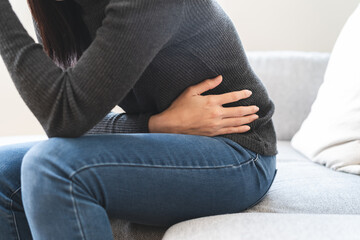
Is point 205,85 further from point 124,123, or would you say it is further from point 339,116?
point 339,116

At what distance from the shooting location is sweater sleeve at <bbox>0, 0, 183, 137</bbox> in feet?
2.47

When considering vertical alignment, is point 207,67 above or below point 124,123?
above

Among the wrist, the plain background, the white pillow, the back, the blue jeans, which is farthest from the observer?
the plain background

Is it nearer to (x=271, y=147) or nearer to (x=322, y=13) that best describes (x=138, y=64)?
(x=271, y=147)

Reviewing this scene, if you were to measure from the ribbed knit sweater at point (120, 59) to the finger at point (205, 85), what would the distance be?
0.01 meters

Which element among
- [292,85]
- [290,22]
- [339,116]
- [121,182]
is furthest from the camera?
[290,22]

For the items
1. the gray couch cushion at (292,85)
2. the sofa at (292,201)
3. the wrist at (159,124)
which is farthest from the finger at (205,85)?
the gray couch cushion at (292,85)

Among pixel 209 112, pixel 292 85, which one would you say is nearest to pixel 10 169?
pixel 209 112

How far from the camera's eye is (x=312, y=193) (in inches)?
39.1

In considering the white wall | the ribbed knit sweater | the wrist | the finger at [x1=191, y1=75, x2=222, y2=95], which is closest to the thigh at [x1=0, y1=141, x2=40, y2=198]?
the ribbed knit sweater

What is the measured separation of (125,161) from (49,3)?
494 millimetres

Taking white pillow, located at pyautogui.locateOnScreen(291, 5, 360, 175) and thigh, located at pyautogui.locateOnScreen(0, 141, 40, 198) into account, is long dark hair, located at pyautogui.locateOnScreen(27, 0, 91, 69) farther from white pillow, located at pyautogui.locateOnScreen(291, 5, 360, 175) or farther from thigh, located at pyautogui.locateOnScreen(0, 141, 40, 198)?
white pillow, located at pyautogui.locateOnScreen(291, 5, 360, 175)

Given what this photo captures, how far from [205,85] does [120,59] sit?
0.25m

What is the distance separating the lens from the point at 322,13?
1912 mm
